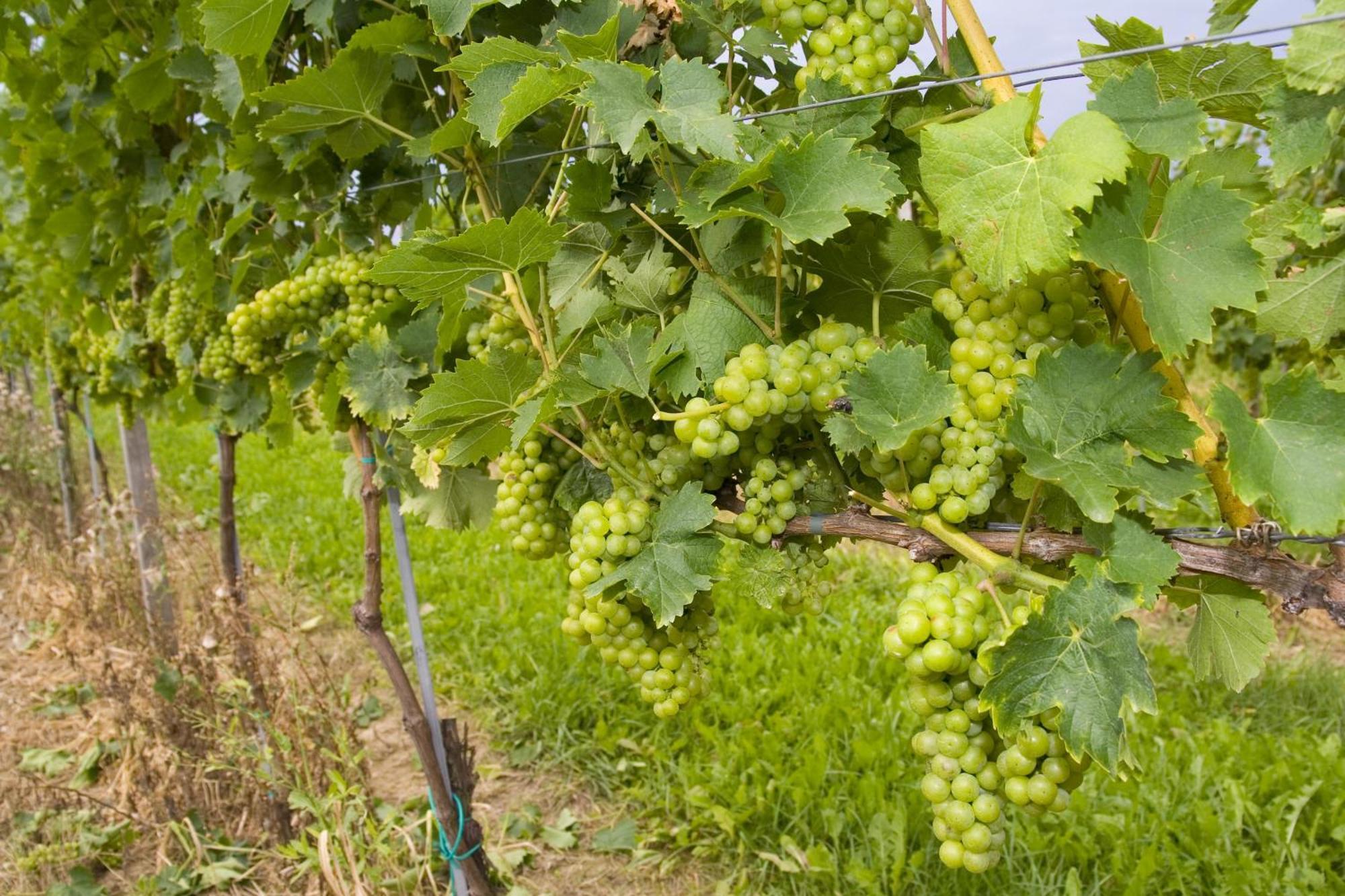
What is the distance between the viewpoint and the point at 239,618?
11.2 feet

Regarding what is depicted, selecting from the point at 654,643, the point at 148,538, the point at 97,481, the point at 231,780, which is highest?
the point at 97,481

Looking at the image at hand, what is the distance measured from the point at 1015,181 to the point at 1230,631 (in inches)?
22.0

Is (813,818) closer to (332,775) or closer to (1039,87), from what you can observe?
(332,775)

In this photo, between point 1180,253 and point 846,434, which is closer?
point 1180,253

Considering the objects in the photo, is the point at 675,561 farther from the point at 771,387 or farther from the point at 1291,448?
the point at 1291,448

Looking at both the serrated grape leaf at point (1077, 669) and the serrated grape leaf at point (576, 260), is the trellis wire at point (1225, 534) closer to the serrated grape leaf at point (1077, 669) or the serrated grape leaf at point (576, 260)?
the serrated grape leaf at point (1077, 669)

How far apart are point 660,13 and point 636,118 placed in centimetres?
43

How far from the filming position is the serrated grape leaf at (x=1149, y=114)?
34.4 inches

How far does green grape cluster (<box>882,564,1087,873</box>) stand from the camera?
0.93 m

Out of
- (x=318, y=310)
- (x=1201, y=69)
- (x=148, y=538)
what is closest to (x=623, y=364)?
(x=1201, y=69)

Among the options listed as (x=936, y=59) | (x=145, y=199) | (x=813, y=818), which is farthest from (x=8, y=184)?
(x=936, y=59)

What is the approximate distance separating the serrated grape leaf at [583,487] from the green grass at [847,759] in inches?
73.0

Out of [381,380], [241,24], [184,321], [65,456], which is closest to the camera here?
[241,24]

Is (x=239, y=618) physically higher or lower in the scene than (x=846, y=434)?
lower
